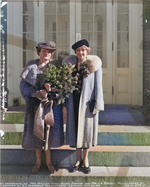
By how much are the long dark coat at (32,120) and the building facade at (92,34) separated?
0.59ft

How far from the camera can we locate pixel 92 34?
2.35 meters

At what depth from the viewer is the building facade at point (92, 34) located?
91.0 inches

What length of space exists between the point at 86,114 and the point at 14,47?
3.73 feet

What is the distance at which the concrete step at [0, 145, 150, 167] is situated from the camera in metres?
2.31

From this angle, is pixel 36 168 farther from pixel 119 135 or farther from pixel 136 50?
pixel 136 50

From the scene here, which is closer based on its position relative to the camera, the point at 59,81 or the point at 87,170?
the point at 59,81

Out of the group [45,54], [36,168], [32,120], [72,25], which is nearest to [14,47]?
[45,54]

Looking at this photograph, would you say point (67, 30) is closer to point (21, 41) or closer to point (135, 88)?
point (21, 41)

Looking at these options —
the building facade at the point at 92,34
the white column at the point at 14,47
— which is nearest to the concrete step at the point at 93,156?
the building facade at the point at 92,34

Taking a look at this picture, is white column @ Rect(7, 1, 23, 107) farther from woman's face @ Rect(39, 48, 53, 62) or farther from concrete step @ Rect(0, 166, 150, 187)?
concrete step @ Rect(0, 166, 150, 187)

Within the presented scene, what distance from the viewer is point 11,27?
2.32 m

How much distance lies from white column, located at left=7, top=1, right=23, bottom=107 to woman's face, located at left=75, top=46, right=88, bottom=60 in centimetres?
67

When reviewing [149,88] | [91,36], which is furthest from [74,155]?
[91,36]

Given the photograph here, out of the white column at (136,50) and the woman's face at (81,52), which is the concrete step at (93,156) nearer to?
the white column at (136,50)
